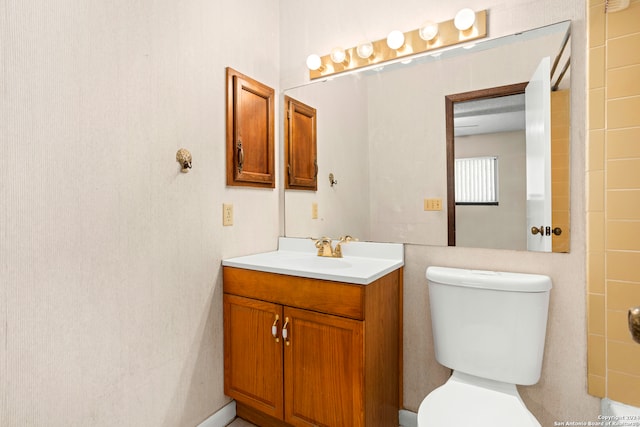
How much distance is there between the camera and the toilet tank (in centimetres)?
128

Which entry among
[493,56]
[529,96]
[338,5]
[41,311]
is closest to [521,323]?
[529,96]

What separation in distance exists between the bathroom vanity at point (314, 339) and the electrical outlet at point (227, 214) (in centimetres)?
20

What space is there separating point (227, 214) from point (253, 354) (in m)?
0.72

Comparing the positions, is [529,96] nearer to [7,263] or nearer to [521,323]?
[521,323]

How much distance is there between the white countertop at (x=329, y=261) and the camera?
4.55 ft

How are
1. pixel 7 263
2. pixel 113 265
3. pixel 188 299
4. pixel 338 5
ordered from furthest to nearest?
1. pixel 338 5
2. pixel 188 299
3. pixel 113 265
4. pixel 7 263

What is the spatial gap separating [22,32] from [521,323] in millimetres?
2020

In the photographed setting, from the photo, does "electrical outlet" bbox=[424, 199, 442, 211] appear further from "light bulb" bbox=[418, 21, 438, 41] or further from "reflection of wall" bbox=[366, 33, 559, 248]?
"light bulb" bbox=[418, 21, 438, 41]

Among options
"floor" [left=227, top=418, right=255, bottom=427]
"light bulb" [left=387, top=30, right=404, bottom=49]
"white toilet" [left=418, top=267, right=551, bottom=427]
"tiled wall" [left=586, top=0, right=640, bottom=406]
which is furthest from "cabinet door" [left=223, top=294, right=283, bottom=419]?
"light bulb" [left=387, top=30, right=404, bottom=49]

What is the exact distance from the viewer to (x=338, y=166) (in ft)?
6.37

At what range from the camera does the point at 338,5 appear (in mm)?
1893

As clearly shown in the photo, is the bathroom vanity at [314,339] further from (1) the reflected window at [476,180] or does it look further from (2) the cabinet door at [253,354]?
(1) the reflected window at [476,180]

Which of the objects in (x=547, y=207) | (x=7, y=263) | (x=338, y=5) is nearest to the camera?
(x=7, y=263)

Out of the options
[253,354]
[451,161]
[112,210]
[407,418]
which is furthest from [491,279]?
[112,210]
